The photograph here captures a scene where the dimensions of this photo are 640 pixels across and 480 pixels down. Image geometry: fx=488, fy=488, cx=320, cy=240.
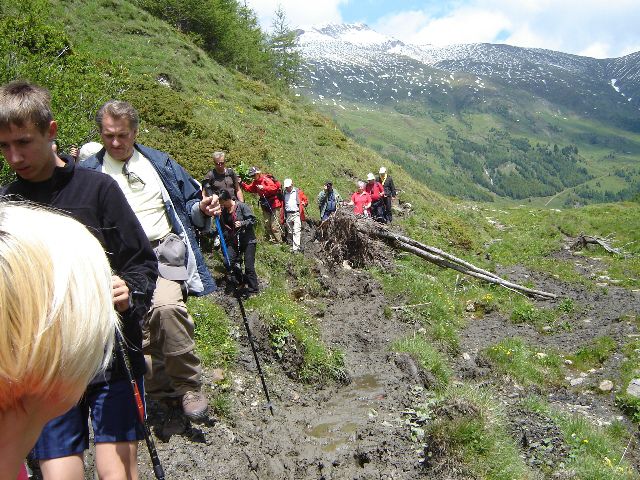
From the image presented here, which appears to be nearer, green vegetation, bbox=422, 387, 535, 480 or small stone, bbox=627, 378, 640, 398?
green vegetation, bbox=422, 387, 535, 480

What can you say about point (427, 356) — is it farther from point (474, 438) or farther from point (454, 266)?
point (454, 266)

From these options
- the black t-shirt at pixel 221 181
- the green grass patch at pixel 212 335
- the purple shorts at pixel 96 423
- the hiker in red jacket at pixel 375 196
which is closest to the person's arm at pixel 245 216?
the black t-shirt at pixel 221 181

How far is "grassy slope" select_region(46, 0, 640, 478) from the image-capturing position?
32.7ft

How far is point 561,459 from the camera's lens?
18.9 ft

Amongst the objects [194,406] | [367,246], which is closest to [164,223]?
[194,406]

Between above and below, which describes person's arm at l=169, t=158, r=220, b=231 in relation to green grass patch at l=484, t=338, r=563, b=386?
above

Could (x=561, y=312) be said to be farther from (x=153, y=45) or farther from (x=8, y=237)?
(x=153, y=45)

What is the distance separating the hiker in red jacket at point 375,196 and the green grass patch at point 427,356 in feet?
25.0

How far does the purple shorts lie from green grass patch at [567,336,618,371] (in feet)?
31.4

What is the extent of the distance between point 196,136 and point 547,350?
42.2ft

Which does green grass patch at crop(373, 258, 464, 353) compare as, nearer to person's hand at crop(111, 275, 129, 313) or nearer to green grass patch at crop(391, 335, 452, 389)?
green grass patch at crop(391, 335, 452, 389)

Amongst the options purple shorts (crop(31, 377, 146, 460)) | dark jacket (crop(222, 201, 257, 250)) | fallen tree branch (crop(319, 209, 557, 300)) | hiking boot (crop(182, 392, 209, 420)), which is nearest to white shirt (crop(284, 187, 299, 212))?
fallen tree branch (crop(319, 209, 557, 300))

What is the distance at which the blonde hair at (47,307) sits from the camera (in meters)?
1.13

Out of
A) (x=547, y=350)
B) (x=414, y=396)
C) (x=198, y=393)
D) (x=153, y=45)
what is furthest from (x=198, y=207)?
(x=153, y=45)
